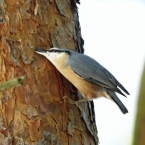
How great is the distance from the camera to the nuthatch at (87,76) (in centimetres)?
160

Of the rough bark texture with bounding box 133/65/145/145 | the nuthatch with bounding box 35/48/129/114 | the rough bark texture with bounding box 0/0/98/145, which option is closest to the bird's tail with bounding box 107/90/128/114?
the nuthatch with bounding box 35/48/129/114

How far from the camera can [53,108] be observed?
1.48m

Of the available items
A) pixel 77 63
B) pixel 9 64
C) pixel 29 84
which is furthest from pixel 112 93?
pixel 9 64

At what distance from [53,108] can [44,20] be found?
453 millimetres

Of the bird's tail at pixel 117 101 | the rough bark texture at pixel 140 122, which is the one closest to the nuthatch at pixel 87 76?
the bird's tail at pixel 117 101

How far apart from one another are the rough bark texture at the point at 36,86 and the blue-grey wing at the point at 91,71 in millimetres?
91

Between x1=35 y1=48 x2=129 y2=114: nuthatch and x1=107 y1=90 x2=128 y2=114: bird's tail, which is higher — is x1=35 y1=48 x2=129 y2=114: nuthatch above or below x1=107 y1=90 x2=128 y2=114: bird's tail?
above

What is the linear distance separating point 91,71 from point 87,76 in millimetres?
37

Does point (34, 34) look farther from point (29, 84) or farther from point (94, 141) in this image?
point (94, 141)

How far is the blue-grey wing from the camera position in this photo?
5.37 feet

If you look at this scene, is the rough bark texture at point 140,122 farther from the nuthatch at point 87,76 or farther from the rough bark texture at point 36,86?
the nuthatch at point 87,76

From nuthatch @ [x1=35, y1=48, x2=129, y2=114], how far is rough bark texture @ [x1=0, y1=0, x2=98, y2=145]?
5cm

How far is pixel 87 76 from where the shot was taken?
1667mm

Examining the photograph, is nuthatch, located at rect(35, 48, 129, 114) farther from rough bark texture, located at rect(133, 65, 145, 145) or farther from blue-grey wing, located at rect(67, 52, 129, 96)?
rough bark texture, located at rect(133, 65, 145, 145)
